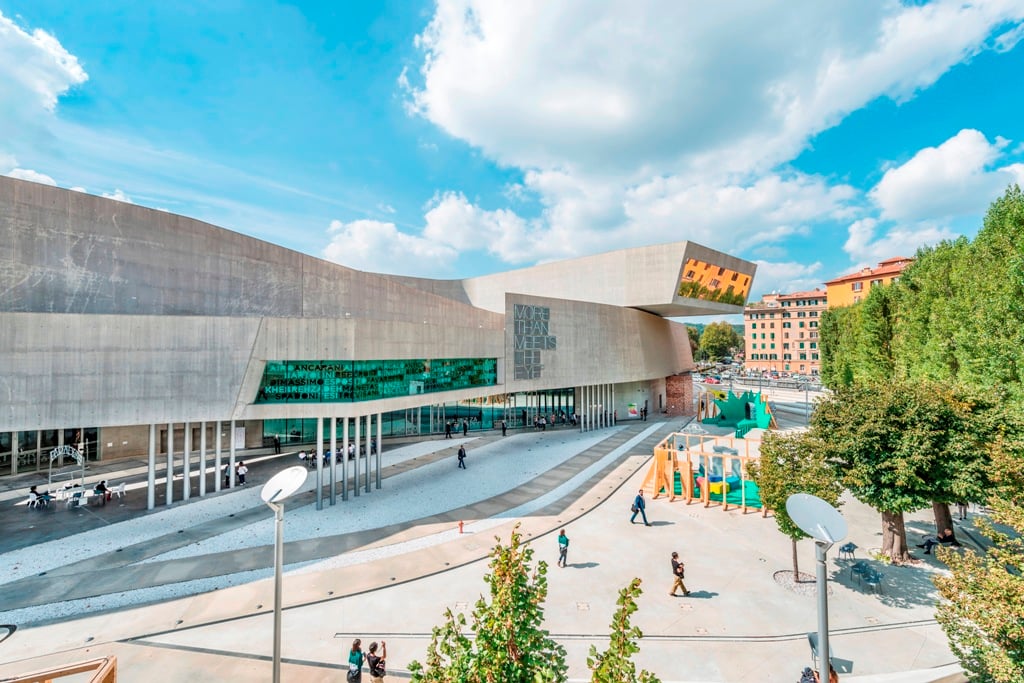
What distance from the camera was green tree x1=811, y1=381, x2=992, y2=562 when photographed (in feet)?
40.1

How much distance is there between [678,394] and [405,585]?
43611 millimetres

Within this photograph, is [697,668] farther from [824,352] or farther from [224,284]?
[824,352]

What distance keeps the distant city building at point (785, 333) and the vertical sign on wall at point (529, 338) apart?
256ft

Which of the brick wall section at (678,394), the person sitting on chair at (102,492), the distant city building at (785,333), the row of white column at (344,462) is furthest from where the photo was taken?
the distant city building at (785,333)

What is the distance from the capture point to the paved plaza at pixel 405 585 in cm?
977

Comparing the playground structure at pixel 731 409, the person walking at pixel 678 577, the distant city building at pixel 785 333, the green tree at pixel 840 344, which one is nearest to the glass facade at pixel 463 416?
the playground structure at pixel 731 409

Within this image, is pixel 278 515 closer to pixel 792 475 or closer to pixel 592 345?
pixel 792 475

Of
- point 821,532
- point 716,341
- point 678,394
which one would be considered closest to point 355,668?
point 821,532

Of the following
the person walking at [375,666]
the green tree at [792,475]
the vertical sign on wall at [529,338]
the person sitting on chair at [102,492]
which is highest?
the vertical sign on wall at [529,338]

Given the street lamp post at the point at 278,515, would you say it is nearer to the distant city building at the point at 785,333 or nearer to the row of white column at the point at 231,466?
the row of white column at the point at 231,466

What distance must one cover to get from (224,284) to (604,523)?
2181cm

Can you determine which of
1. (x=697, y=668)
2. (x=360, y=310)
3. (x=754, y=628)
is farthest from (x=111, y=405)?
(x=754, y=628)

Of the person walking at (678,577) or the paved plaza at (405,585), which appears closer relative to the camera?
the paved plaza at (405,585)

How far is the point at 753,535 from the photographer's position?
52.2ft
